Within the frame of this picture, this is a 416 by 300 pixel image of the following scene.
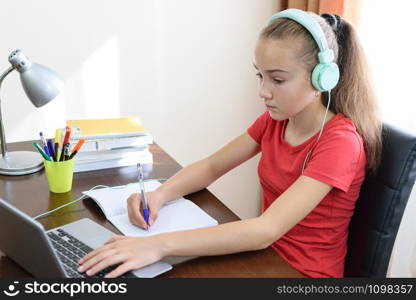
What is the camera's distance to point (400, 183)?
1.05 meters

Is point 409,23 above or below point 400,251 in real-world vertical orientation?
above

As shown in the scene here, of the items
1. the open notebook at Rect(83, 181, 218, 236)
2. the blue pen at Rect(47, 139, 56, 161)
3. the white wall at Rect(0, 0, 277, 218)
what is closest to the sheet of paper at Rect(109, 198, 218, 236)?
the open notebook at Rect(83, 181, 218, 236)

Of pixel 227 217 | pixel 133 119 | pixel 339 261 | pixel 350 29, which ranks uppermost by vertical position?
pixel 350 29

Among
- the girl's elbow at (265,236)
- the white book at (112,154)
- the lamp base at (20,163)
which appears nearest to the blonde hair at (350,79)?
the girl's elbow at (265,236)

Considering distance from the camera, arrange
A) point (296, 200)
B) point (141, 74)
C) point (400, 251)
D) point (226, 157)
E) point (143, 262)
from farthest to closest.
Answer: point (141, 74)
point (400, 251)
point (226, 157)
point (296, 200)
point (143, 262)

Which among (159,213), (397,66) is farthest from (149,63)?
(159,213)

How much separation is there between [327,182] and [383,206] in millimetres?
136

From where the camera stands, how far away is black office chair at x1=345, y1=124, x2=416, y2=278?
41.3 inches

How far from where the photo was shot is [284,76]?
3.62ft

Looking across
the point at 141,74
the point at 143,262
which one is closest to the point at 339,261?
the point at 143,262

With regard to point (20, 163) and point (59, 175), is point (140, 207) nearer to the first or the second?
point (59, 175)

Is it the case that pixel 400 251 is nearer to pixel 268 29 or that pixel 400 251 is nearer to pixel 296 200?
pixel 296 200

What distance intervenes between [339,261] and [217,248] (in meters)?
0.38

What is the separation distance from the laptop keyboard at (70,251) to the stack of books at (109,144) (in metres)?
0.38
